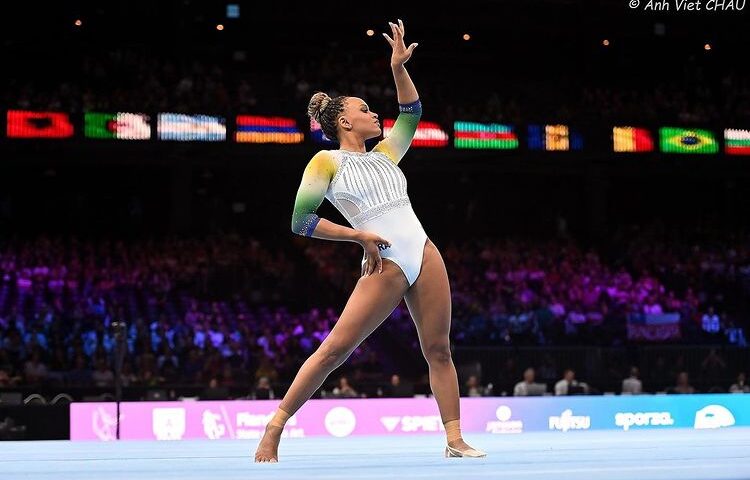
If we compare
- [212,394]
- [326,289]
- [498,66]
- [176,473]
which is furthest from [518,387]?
[498,66]

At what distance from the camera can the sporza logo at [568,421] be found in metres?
13.2

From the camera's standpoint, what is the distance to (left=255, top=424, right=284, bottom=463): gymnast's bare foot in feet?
15.7

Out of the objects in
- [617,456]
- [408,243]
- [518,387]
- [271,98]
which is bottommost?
[518,387]

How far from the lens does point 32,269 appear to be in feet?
72.2

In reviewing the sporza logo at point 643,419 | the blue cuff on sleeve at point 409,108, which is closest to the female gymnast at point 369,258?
the blue cuff on sleeve at point 409,108

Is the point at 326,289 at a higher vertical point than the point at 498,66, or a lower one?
lower

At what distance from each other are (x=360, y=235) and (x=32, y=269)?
60.9ft

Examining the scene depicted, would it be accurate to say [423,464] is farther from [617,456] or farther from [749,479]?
[749,479]

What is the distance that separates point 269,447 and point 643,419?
375 inches

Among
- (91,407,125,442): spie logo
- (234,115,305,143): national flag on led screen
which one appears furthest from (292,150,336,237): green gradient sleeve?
(234,115,305,143): national flag on led screen

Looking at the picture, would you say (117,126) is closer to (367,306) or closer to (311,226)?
(311,226)

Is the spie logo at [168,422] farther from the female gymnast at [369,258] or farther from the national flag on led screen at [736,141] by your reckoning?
the national flag on led screen at [736,141]

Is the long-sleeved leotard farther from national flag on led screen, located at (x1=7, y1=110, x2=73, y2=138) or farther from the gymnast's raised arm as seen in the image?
national flag on led screen, located at (x1=7, y1=110, x2=73, y2=138)

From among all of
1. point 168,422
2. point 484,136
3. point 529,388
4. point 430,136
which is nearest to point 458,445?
point 168,422
